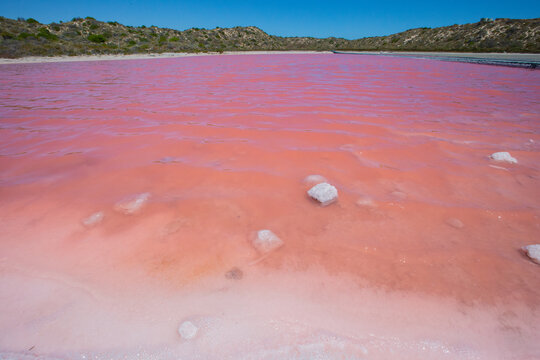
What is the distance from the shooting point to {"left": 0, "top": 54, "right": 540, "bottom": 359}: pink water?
1.18 meters

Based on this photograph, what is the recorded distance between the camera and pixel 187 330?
1.19 meters

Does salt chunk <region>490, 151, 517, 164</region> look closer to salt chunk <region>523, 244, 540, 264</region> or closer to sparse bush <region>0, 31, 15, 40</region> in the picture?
salt chunk <region>523, 244, 540, 264</region>

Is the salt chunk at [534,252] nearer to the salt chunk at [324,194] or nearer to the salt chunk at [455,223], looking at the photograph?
the salt chunk at [455,223]

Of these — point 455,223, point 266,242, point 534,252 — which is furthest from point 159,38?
point 534,252

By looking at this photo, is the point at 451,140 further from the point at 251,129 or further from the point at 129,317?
the point at 129,317

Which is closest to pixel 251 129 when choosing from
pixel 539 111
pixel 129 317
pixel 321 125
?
pixel 321 125

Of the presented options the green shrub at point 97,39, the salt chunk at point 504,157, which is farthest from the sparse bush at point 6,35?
the salt chunk at point 504,157

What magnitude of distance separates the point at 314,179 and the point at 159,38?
152 ft

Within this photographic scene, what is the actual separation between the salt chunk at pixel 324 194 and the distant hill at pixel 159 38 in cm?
2694

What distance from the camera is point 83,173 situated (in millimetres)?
2654

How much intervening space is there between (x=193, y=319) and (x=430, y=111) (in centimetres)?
555

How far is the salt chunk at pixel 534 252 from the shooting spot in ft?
5.05

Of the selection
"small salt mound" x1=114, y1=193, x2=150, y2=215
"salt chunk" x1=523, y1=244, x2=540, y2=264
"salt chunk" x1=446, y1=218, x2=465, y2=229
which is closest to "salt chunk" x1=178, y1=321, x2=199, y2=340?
"small salt mound" x1=114, y1=193, x2=150, y2=215

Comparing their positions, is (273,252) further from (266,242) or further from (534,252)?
(534,252)
